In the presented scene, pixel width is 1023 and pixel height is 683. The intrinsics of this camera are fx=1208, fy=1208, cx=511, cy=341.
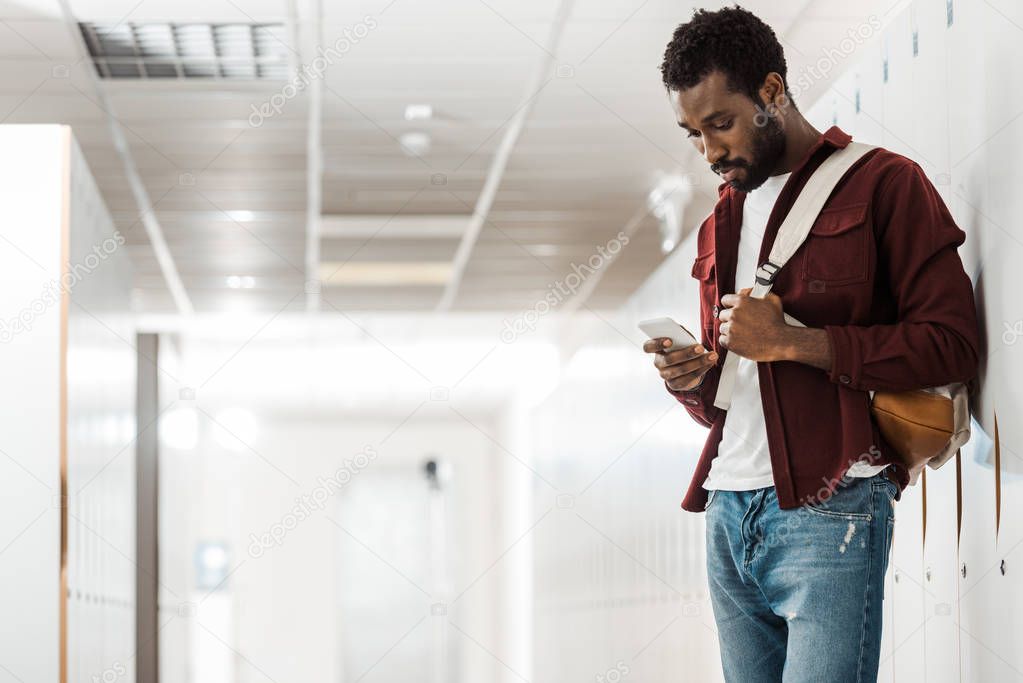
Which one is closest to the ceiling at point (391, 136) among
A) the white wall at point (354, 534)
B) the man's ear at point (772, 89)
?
the man's ear at point (772, 89)

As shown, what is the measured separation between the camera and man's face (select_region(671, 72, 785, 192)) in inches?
71.0

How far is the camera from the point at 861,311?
1.76 m

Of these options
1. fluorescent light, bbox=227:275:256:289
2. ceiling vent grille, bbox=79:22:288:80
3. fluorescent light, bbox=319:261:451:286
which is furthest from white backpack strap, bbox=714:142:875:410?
fluorescent light, bbox=227:275:256:289

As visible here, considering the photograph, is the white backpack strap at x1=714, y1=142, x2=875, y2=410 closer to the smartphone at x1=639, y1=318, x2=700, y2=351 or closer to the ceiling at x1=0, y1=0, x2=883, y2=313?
the smartphone at x1=639, y1=318, x2=700, y2=351

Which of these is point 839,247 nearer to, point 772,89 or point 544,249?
point 772,89

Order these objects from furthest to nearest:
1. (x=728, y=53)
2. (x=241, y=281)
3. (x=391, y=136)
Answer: (x=241, y=281), (x=391, y=136), (x=728, y=53)

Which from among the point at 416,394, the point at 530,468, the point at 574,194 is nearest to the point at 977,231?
the point at 574,194

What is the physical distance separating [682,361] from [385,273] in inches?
231

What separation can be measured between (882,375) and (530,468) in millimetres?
7547

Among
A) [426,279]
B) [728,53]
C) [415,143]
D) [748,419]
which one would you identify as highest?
[415,143]

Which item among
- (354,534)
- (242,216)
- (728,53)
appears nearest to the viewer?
(728,53)

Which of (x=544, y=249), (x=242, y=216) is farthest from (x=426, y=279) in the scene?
(x=242, y=216)

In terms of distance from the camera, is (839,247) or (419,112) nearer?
(839,247)

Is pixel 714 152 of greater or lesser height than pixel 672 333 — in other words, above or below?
above
